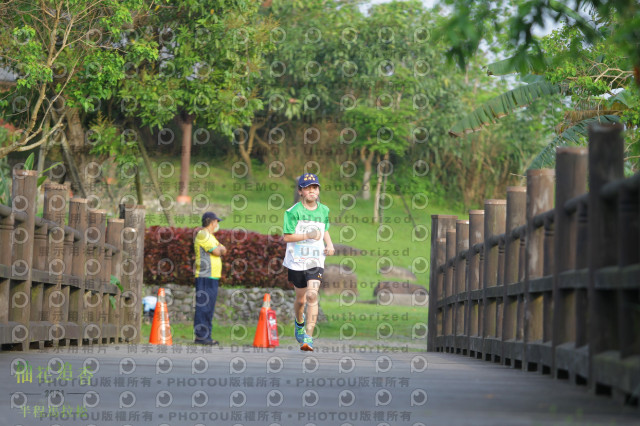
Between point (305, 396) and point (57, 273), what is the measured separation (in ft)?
18.9

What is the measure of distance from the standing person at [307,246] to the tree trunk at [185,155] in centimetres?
1549

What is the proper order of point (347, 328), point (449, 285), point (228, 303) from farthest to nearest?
point (347, 328)
point (228, 303)
point (449, 285)

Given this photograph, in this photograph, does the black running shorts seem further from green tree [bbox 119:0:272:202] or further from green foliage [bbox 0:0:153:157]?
green tree [bbox 119:0:272:202]

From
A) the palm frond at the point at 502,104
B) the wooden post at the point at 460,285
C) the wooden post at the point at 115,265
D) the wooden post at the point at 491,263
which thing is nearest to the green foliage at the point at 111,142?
the palm frond at the point at 502,104

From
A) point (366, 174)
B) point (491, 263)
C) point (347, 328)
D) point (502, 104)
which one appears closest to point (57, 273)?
point (491, 263)

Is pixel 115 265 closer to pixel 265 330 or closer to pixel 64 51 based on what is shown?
pixel 265 330

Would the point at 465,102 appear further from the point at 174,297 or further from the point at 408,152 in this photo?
the point at 174,297

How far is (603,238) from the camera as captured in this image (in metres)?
5.63

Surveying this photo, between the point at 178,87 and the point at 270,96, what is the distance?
20.6 meters

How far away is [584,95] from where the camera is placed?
63.5 feet

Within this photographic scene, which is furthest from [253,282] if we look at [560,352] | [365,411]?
[365,411]

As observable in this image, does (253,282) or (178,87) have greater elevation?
(178,87)

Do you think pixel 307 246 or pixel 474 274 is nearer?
pixel 474 274

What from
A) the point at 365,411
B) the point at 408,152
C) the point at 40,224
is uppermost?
the point at 408,152
